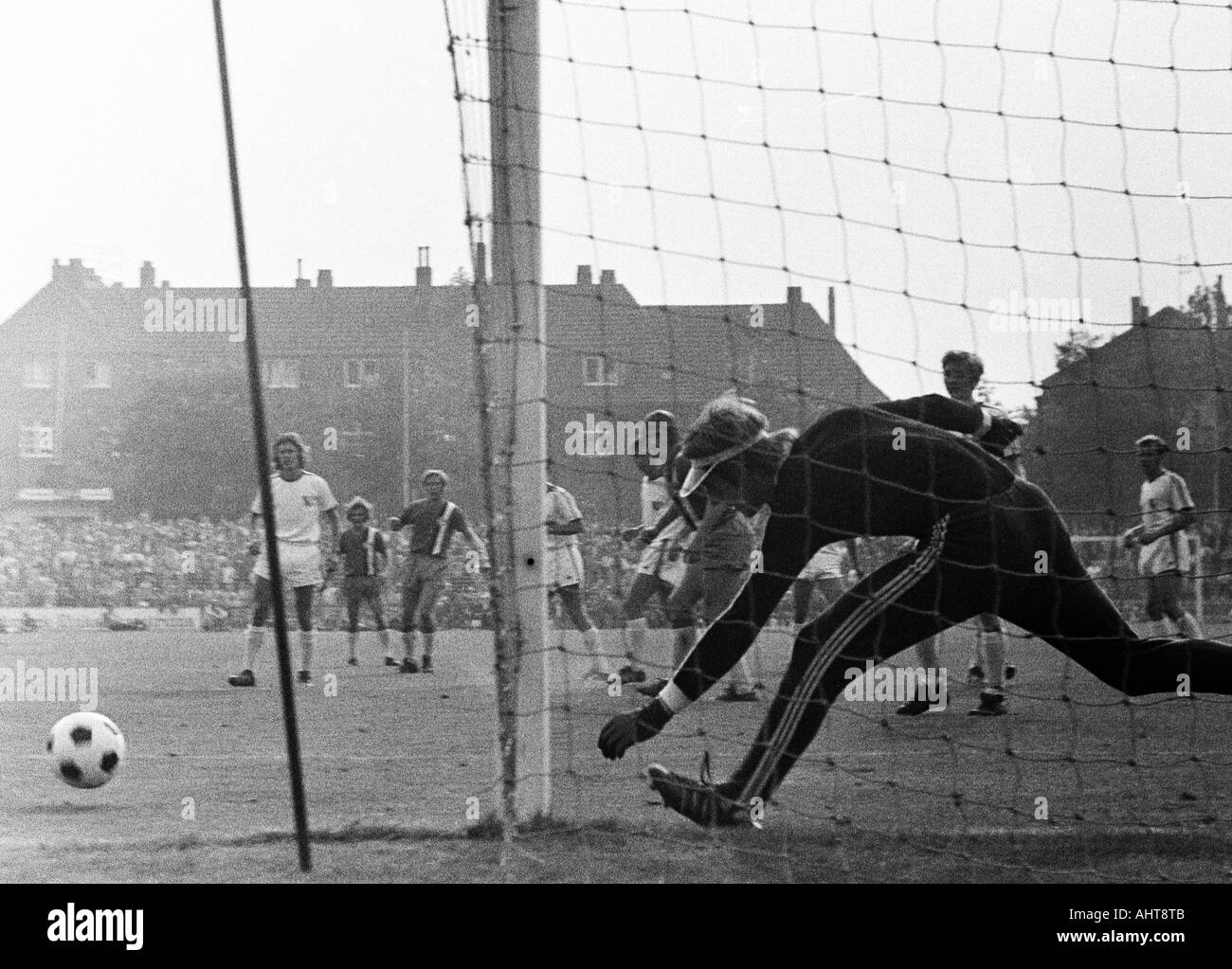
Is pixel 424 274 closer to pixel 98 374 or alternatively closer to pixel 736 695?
pixel 98 374

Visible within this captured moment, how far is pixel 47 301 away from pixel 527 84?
1298 inches

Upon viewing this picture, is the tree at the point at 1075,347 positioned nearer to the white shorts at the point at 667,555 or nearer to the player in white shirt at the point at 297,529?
the white shorts at the point at 667,555

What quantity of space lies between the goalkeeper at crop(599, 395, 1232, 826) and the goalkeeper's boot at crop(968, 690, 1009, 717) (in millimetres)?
2853

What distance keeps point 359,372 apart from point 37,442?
7835 millimetres

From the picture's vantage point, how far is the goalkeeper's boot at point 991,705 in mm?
7297

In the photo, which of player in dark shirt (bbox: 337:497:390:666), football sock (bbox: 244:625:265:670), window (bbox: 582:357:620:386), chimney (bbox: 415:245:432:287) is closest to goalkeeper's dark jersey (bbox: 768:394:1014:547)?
window (bbox: 582:357:620:386)

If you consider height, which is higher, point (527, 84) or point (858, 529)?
point (527, 84)

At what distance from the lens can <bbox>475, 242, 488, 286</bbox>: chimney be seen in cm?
462

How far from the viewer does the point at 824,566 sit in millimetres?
9188

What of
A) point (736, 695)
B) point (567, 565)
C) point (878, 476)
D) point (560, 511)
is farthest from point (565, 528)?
point (878, 476)

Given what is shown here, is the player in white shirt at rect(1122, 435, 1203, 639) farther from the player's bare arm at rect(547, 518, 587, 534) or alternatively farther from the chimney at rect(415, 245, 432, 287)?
the chimney at rect(415, 245, 432, 287)
